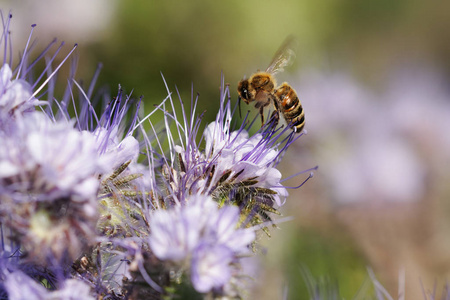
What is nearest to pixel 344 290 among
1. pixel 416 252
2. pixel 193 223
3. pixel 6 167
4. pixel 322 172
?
pixel 416 252

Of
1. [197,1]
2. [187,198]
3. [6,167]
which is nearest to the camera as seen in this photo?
[6,167]

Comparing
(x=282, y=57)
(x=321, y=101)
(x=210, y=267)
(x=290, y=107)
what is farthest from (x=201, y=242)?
(x=321, y=101)

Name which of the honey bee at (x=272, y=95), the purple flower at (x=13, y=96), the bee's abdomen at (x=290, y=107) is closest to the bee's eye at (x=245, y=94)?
the honey bee at (x=272, y=95)

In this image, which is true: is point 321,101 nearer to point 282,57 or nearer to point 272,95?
point 282,57

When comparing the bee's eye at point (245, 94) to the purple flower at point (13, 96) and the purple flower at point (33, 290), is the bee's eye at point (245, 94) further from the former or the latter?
the purple flower at point (33, 290)

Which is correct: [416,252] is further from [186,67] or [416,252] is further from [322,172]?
[186,67]

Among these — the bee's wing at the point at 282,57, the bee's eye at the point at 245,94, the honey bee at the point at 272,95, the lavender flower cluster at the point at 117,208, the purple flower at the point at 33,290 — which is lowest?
the purple flower at the point at 33,290
